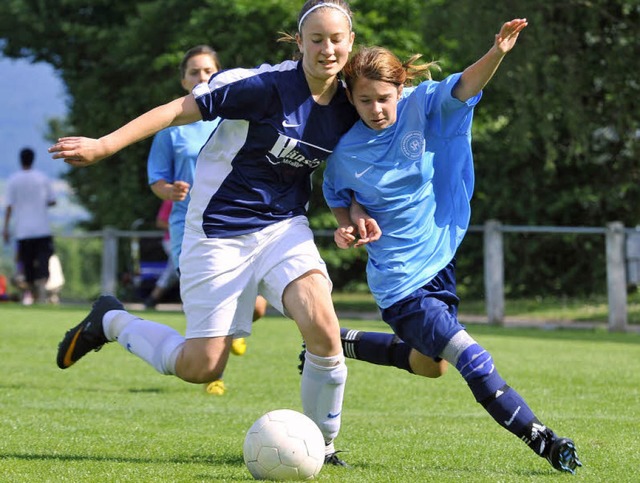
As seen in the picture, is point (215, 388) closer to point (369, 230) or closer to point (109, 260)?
point (369, 230)

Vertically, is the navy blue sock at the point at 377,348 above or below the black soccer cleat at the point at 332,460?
above

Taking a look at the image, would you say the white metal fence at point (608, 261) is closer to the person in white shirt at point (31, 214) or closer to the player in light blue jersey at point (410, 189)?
the person in white shirt at point (31, 214)

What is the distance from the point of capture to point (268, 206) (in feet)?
18.5

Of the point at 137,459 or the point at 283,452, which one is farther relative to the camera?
the point at 137,459

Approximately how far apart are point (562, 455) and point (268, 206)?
1.74 m

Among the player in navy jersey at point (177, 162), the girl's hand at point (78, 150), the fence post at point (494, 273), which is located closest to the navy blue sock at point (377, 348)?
the player in navy jersey at point (177, 162)

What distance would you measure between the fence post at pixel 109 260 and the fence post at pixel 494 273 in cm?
692

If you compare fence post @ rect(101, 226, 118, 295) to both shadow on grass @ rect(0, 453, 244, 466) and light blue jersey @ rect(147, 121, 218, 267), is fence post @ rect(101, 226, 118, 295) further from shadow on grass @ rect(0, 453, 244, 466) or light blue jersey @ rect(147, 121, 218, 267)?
shadow on grass @ rect(0, 453, 244, 466)

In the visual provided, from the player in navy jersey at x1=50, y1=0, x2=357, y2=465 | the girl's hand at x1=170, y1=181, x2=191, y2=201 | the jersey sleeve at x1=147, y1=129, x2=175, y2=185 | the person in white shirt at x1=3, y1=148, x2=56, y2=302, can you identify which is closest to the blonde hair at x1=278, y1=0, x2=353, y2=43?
the player in navy jersey at x1=50, y1=0, x2=357, y2=465

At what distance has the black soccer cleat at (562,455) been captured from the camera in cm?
509

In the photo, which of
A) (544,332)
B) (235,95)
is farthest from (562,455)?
(544,332)

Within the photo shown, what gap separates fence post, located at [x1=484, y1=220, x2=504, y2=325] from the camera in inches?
669

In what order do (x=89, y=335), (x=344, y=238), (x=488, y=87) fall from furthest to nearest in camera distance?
(x=488, y=87), (x=89, y=335), (x=344, y=238)

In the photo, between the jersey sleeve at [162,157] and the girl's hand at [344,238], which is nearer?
the girl's hand at [344,238]
